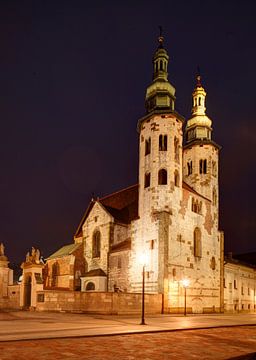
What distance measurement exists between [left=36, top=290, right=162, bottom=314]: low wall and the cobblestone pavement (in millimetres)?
17034

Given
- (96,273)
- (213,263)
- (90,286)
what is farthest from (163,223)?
(90,286)

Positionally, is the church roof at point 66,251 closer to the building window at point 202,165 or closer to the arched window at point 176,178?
the arched window at point 176,178

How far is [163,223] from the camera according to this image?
42.6 metres

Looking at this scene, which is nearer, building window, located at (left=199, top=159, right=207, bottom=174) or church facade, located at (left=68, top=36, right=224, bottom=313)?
church facade, located at (left=68, top=36, right=224, bottom=313)

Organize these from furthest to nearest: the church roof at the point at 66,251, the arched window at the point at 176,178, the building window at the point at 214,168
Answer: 1. the building window at the point at 214,168
2. the church roof at the point at 66,251
3. the arched window at the point at 176,178

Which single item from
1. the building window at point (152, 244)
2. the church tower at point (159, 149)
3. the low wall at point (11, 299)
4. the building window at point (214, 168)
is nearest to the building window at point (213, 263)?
the church tower at point (159, 149)

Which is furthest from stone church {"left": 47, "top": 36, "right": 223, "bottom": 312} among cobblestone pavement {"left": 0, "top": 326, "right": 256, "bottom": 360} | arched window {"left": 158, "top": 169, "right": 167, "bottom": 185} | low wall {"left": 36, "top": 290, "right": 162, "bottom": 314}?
cobblestone pavement {"left": 0, "top": 326, "right": 256, "bottom": 360}

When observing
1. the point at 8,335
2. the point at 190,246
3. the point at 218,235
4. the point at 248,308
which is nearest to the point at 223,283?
the point at 218,235

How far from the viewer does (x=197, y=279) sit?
4638 centimetres

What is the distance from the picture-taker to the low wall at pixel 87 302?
34.1 meters

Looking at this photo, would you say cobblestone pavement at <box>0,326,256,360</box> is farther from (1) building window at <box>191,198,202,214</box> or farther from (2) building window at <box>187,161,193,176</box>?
(2) building window at <box>187,161,193,176</box>

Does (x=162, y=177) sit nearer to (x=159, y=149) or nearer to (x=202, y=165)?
(x=159, y=149)

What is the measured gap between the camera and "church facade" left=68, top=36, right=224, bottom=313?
42.6 meters

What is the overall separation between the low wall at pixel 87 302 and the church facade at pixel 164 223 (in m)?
6.01
